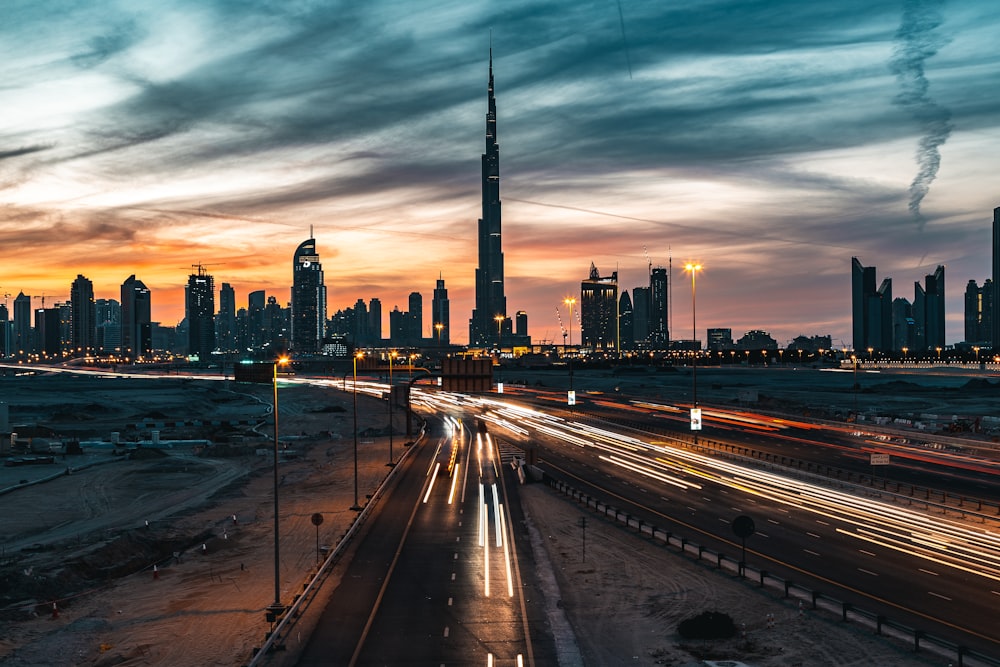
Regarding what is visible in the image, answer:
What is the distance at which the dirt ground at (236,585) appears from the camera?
31.1 meters

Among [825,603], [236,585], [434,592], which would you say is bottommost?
[236,585]

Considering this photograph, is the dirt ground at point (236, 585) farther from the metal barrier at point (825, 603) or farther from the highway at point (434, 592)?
the highway at point (434, 592)

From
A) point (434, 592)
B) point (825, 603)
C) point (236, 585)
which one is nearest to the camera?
point (825, 603)

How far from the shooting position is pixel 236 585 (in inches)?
1639

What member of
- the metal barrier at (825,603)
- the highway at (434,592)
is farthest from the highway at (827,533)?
the highway at (434,592)

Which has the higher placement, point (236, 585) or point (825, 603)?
point (825, 603)

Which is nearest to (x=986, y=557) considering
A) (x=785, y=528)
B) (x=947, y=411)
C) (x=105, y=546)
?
(x=785, y=528)

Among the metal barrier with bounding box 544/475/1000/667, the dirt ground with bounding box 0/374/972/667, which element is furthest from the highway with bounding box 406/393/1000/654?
the dirt ground with bounding box 0/374/972/667

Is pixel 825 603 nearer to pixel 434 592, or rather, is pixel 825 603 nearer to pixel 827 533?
pixel 827 533

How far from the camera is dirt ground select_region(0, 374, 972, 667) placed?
1225 inches

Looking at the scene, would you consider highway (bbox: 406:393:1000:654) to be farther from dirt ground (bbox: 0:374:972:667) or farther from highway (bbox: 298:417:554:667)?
highway (bbox: 298:417:554:667)

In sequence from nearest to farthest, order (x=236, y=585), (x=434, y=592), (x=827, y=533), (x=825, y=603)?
(x=825, y=603) → (x=434, y=592) → (x=236, y=585) → (x=827, y=533)

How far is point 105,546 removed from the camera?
160 ft

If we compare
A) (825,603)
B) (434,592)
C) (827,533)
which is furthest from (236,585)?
(827,533)
